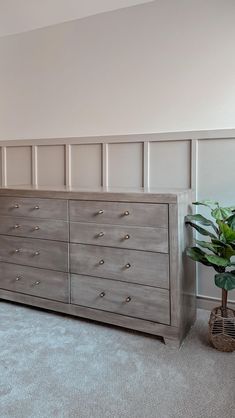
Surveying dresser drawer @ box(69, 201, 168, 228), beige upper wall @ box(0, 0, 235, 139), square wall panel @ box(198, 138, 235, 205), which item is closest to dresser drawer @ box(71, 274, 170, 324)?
dresser drawer @ box(69, 201, 168, 228)

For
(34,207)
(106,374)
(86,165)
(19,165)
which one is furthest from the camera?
(19,165)

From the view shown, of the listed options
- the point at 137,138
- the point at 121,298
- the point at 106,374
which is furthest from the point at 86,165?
the point at 106,374

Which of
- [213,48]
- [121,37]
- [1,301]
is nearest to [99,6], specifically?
[121,37]

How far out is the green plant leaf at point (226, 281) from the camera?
1734 mm

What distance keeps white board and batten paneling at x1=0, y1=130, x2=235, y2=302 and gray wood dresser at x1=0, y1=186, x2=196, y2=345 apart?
0.33 m

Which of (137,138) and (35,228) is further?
(137,138)

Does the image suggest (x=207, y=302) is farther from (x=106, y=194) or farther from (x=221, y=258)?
(x=106, y=194)

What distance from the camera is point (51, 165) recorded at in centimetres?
294

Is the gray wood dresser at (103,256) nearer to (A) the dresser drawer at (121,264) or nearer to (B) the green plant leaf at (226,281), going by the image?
(A) the dresser drawer at (121,264)

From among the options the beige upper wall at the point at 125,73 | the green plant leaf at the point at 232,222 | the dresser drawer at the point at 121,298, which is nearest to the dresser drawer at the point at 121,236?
the dresser drawer at the point at 121,298

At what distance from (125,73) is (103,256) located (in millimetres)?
1456

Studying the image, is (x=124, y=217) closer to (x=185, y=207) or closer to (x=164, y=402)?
(x=185, y=207)

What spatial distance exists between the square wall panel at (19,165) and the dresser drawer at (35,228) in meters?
0.73

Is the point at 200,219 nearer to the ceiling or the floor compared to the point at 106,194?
nearer to the floor
